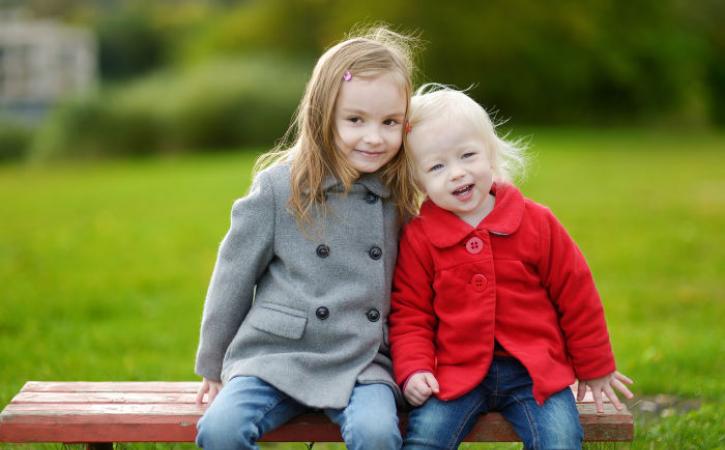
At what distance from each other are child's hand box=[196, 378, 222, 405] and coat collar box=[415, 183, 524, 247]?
828mm

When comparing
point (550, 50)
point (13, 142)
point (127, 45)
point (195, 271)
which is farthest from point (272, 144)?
point (127, 45)

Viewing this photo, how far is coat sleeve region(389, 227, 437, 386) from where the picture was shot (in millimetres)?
2725

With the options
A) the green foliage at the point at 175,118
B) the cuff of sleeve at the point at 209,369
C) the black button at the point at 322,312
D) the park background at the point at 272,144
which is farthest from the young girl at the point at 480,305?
the green foliage at the point at 175,118

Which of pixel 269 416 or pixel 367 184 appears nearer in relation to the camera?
pixel 269 416

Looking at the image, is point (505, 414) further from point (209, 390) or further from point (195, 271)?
point (195, 271)

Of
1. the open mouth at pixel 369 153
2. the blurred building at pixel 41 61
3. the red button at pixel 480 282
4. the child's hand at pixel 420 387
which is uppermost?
the open mouth at pixel 369 153

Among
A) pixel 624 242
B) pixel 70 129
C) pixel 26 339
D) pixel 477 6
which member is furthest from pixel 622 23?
pixel 26 339

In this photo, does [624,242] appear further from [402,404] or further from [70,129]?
[70,129]

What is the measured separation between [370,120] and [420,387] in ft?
2.76

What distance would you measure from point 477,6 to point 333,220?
846 inches

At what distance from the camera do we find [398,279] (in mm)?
2854

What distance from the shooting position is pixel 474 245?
2764 mm

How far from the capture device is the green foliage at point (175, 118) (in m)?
17.8

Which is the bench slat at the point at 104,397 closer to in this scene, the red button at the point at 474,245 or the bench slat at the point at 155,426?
the bench slat at the point at 155,426
